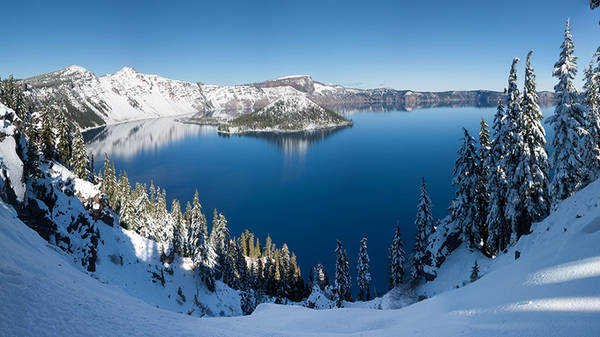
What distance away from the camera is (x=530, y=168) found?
22.7 m

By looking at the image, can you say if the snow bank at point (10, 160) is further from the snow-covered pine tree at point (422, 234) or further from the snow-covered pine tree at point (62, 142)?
the snow-covered pine tree at point (422, 234)

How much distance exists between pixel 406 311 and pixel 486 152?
21990 millimetres

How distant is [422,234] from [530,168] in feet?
44.7

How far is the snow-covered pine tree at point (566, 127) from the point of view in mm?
21969

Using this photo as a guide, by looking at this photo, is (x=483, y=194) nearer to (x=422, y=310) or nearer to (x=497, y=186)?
(x=497, y=186)

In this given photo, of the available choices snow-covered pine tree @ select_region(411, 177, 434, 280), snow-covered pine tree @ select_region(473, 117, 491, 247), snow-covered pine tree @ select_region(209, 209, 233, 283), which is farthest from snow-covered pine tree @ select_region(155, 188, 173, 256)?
snow-covered pine tree @ select_region(473, 117, 491, 247)

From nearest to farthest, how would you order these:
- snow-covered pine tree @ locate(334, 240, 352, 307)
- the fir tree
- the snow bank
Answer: the snow bank, the fir tree, snow-covered pine tree @ locate(334, 240, 352, 307)

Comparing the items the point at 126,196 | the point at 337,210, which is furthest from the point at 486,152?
the point at 337,210

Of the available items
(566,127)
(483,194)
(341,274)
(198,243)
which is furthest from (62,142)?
(566,127)

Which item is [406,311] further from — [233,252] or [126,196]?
[233,252]

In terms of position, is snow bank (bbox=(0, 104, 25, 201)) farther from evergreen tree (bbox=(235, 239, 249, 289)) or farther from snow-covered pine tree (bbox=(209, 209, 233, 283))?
evergreen tree (bbox=(235, 239, 249, 289))

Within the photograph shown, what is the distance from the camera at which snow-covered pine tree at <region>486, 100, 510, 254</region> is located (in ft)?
79.5

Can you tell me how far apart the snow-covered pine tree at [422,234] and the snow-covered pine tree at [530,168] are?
8945 mm

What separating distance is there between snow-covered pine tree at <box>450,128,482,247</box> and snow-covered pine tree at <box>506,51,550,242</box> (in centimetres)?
394
